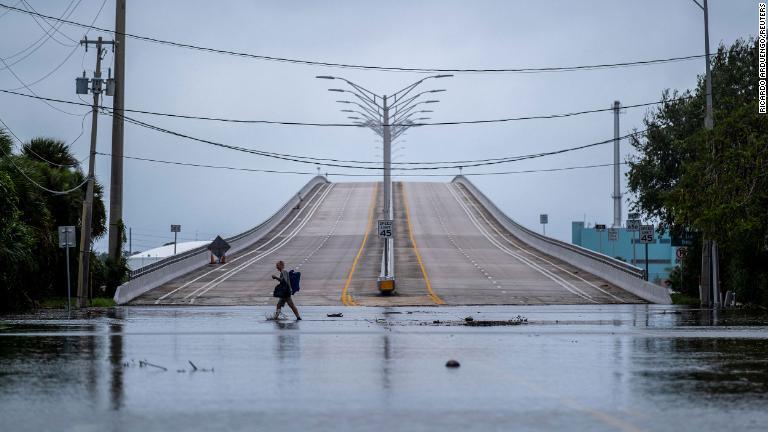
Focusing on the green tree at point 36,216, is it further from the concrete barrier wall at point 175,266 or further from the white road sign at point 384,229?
the white road sign at point 384,229

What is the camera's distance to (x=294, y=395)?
513 inches

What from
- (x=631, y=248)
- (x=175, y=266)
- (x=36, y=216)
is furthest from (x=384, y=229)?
(x=631, y=248)

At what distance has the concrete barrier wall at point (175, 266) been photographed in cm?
4563

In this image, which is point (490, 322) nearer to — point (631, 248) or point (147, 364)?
point (147, 364)

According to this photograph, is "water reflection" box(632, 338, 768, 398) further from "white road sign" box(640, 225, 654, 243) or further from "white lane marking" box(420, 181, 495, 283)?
"white lane marking" box(420, 181, 495, 283)

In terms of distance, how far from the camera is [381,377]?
15047 mm

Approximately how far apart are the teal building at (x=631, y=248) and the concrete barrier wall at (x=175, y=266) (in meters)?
64.7

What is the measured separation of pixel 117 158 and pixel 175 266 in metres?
9.18

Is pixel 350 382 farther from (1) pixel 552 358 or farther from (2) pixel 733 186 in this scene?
(2) pixel 733 186

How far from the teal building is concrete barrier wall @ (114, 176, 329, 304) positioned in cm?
6468

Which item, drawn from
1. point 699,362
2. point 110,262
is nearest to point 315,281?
point 110,262

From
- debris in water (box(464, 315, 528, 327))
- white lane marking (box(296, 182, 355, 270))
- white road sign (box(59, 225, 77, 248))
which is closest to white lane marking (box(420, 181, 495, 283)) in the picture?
white lane marking (box(296, 182, 355, 270))

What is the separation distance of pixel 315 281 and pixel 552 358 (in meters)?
34.9

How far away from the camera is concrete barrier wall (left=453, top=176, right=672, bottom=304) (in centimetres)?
4712
